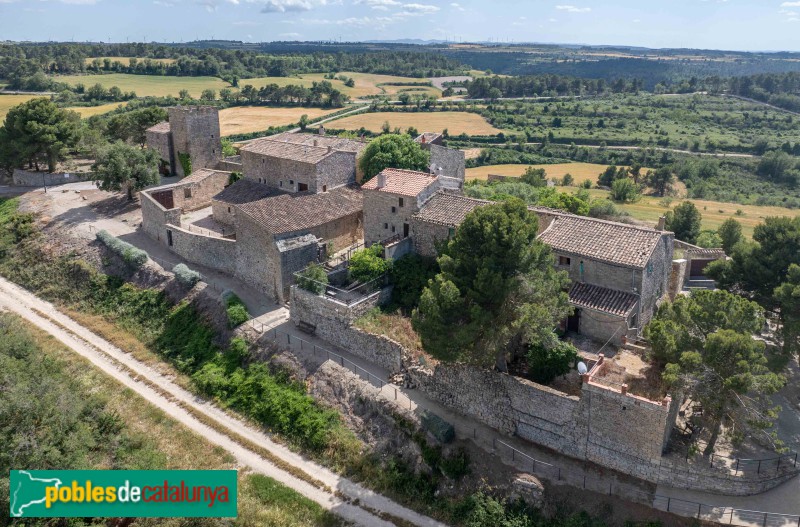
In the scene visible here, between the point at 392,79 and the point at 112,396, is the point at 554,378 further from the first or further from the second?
the point at 392,79

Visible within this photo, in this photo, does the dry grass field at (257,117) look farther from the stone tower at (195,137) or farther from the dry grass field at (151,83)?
the stone tower at (195,137)

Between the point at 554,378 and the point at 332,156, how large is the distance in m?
23.5

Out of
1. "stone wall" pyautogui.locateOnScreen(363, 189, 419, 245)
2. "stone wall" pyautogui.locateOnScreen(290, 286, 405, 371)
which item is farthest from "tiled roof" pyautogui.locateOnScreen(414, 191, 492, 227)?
"stone wall" pyautogui.locateOnScreen(290, 286, 405, 371)

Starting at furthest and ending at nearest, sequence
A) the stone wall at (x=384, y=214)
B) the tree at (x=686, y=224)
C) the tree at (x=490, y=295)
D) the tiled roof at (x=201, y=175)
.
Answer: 1. the tiled roof at (x=201, y=175)
2. the tree at (x=686, y=224)
3. the stone wall at (x=384, y=214)
4. the tree at (x=490, y=295)

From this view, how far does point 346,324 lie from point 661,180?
213 ft

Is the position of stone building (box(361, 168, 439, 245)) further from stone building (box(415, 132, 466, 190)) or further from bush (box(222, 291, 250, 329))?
stone building (box(415, 132, 466, 190))

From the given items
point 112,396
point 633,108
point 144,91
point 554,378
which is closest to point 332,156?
point 112,396

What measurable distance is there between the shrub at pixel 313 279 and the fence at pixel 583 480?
3665 millimetres

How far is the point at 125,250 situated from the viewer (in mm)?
41500

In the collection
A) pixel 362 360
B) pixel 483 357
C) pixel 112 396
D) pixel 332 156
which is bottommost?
pixel 112 396

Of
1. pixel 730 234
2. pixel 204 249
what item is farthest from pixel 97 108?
pixel 730 234

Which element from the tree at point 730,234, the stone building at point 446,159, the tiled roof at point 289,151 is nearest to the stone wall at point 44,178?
the tiled roof at point 289,151

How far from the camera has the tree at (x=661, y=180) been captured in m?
80.7

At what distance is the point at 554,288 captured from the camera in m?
25.5
